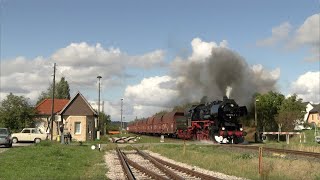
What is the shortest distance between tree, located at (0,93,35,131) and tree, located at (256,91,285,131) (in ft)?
112

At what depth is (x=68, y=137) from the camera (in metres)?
41.0

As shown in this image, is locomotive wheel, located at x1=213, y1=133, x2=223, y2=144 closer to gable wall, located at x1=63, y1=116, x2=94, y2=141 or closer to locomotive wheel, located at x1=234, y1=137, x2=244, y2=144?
locomotive wheel, located at x1=234, y1=137, x2=244, y2=144

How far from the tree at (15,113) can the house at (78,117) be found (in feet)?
21.6

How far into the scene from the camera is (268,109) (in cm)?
7025

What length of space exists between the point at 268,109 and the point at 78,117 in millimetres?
31991

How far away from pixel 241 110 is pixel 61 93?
89.3 metres

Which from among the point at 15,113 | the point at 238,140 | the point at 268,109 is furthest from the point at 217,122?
the point at 268,109

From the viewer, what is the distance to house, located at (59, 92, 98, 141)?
53031mm

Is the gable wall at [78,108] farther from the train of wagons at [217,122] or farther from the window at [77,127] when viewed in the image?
the train of wagons at [217,122]

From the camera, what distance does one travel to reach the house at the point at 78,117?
53.0 metres

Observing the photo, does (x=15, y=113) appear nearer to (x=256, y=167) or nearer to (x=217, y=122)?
(x=217, y=122)

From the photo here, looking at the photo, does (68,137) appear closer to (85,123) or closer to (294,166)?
(85,123)

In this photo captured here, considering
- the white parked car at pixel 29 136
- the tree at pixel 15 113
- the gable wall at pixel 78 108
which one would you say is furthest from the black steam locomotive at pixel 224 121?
the tree at pixel 15 113

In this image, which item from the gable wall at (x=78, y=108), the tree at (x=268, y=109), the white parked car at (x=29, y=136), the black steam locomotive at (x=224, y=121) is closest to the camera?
the black steam locomotive at (x=224, y=121)
